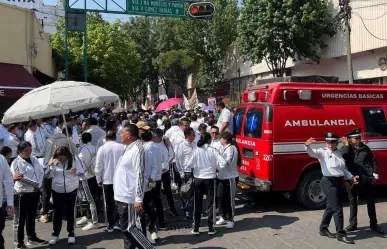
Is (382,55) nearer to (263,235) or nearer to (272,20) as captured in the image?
(272,20)

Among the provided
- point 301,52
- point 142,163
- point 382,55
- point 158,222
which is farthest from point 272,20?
point 142,163

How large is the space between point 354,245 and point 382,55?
13.9m

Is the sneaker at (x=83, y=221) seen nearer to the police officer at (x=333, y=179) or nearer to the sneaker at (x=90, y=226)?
the sneaker at (x=90, y=226)

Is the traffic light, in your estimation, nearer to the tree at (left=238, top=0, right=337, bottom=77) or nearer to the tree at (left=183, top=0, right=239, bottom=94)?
the tree at (left=238, top=0, right=337, bottom=77)

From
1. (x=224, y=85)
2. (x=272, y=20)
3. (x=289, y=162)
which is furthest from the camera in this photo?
(x=224, y=85)

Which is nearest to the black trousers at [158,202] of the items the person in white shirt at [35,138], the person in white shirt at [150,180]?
the person in white shirt at [150,180]

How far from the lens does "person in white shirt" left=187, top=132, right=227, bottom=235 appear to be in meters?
6.99

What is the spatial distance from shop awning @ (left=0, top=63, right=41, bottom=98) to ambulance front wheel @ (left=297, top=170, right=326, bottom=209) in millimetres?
11391

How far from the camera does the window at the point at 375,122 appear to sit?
8.55 m

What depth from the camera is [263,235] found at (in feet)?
22.9

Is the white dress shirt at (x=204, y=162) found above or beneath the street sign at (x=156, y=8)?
beneath

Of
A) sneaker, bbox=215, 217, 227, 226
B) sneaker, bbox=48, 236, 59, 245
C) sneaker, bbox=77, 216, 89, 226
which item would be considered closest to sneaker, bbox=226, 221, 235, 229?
sneaker, bbox=215, 217, 227, 226

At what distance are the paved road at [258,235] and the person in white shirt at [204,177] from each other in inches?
12.3

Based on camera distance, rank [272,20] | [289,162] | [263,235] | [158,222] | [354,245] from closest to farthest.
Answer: [354,245], [263,235], [158,222], [289,162], [272,20]
